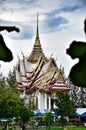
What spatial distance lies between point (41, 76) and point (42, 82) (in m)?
1.04

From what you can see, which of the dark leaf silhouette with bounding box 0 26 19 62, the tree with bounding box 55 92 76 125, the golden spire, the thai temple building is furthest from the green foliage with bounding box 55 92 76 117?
the dark leaf silhouette with bounding box 0 26 19 62

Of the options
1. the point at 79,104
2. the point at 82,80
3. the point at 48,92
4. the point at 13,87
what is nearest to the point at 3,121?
the point at 13,87

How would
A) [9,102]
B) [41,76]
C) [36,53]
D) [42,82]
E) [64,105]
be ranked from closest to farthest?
[9,102], [64,105], [42,82], [41,76], [36,53]

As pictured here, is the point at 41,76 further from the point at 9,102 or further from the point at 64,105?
the point at 9,102

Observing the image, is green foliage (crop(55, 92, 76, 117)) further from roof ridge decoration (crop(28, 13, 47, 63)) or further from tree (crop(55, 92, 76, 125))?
roof ridge decoration (crop(28, 13, 47, 63))

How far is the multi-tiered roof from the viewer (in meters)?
46.9

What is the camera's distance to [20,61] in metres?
51.4

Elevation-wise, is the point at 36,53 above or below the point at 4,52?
above

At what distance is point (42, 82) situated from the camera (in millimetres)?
47250

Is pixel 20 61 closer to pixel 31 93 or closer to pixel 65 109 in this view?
pixel 31 93

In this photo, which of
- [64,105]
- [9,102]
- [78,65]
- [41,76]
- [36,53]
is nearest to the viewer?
[78,65]

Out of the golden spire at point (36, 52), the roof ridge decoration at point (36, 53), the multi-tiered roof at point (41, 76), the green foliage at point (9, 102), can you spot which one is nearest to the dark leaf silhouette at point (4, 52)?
the green foliage at point (9, 102)

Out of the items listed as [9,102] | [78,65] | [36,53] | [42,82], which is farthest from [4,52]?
[36,53]

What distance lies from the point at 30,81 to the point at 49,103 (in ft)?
8.56
